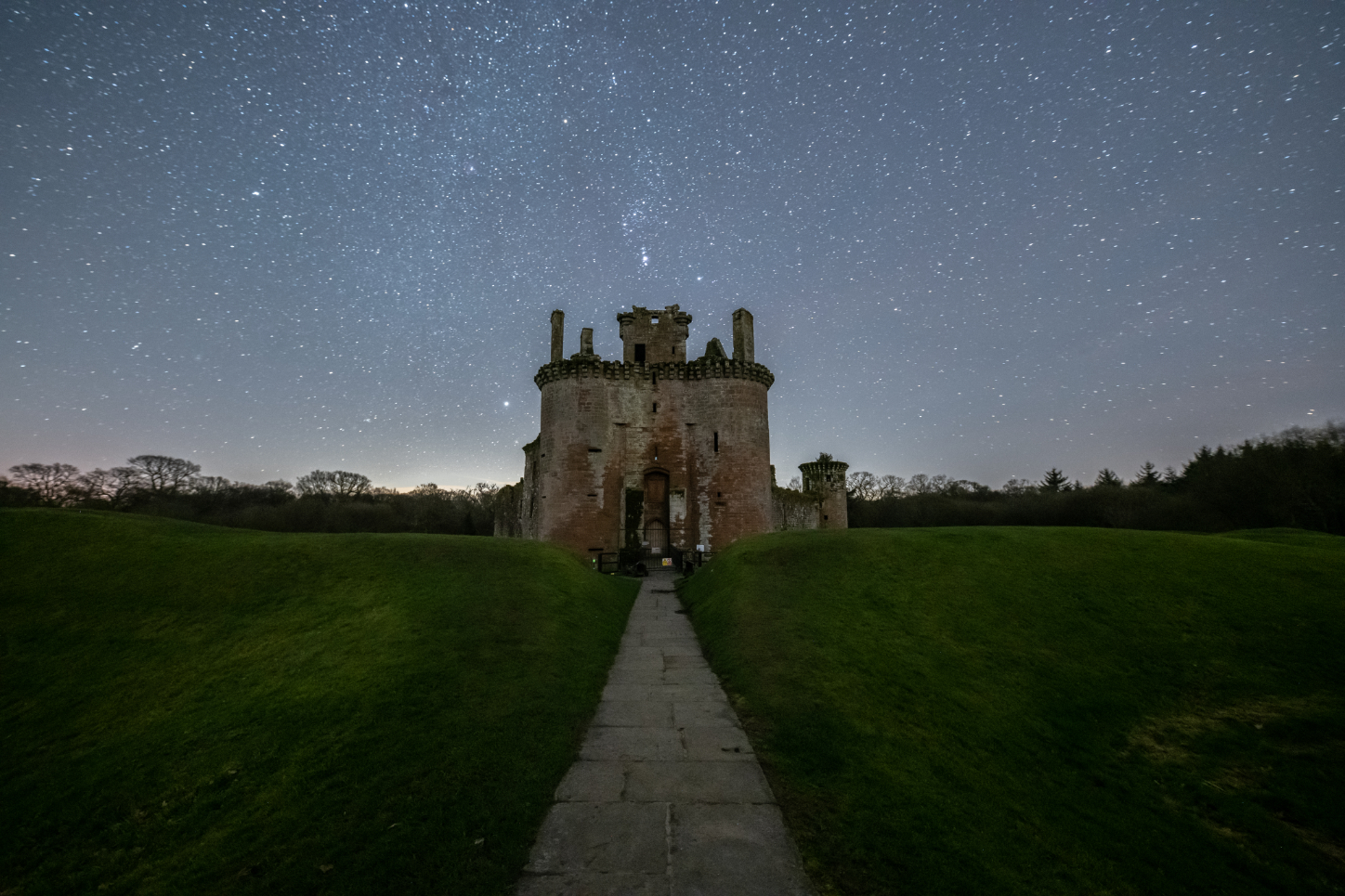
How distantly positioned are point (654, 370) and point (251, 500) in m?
61.7

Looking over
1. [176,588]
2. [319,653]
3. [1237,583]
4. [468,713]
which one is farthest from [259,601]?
[1237,583]

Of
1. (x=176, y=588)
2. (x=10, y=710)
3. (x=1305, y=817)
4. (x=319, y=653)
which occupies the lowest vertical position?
(x=1305, y=817)

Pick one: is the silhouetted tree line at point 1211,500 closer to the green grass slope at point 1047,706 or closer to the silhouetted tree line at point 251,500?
the green grass slope at point 1047,706

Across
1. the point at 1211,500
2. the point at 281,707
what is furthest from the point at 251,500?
the point at 1211,500

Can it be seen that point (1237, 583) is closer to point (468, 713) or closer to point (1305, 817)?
point (1305, 817)

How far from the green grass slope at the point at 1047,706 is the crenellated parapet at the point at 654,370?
17448 mm

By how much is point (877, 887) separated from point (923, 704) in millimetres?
5219

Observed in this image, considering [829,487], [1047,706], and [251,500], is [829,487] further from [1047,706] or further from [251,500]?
[251,500]

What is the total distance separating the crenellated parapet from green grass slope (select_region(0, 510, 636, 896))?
59.0 ft

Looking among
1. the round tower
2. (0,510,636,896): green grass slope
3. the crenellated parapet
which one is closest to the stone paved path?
(0,510,636,896): green grass slope

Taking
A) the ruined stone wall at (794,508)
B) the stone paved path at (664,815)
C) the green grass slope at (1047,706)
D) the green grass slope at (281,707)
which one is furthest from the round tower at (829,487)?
the stone paved path at (664,815)

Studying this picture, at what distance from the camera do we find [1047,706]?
10172 millimetres

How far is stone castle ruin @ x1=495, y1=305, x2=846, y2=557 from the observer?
32.3 meters

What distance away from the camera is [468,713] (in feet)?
27.3
